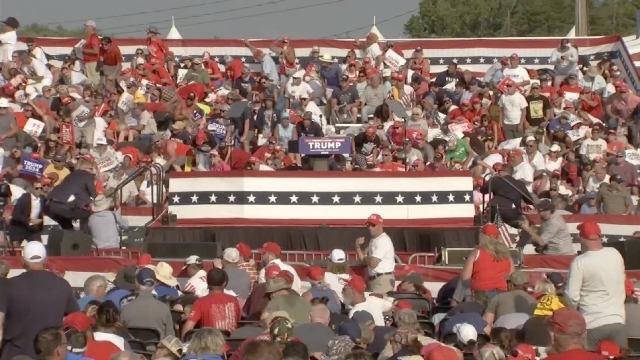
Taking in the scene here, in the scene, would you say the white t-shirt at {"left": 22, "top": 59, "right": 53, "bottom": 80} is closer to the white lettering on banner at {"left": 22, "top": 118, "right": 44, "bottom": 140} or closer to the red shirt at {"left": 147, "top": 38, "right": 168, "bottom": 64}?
the red shirt at {"left": 147, "top": 38, "right": 168, "bottom": 64}

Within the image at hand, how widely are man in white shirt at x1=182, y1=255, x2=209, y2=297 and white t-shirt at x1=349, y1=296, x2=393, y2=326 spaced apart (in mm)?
2050

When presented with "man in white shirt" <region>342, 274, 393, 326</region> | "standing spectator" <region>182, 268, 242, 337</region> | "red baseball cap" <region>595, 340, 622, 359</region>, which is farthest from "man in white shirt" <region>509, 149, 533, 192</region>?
"red baseball cap" <region>595, 340, 622, 359</region>

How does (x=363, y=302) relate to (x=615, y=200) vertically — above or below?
above

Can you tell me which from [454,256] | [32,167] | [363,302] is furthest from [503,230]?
[32,167]

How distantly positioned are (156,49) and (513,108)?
317 inches

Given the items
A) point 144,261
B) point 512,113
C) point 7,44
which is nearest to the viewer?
point 144,261

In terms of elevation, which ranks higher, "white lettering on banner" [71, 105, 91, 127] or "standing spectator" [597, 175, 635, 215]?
"white lettering on banner" [71, 105, 91, 127]

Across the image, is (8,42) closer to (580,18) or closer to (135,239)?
(135,239)

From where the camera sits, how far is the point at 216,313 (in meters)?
14.0

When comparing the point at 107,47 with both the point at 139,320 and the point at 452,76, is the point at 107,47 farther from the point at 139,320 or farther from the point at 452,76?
→ the point at 139,320

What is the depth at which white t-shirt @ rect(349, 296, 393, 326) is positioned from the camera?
14.6 m

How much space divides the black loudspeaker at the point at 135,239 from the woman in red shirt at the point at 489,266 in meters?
6.63

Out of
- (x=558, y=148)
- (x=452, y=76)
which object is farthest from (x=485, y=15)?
(x=558, y=148)

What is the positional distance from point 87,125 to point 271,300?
48.7 feet
